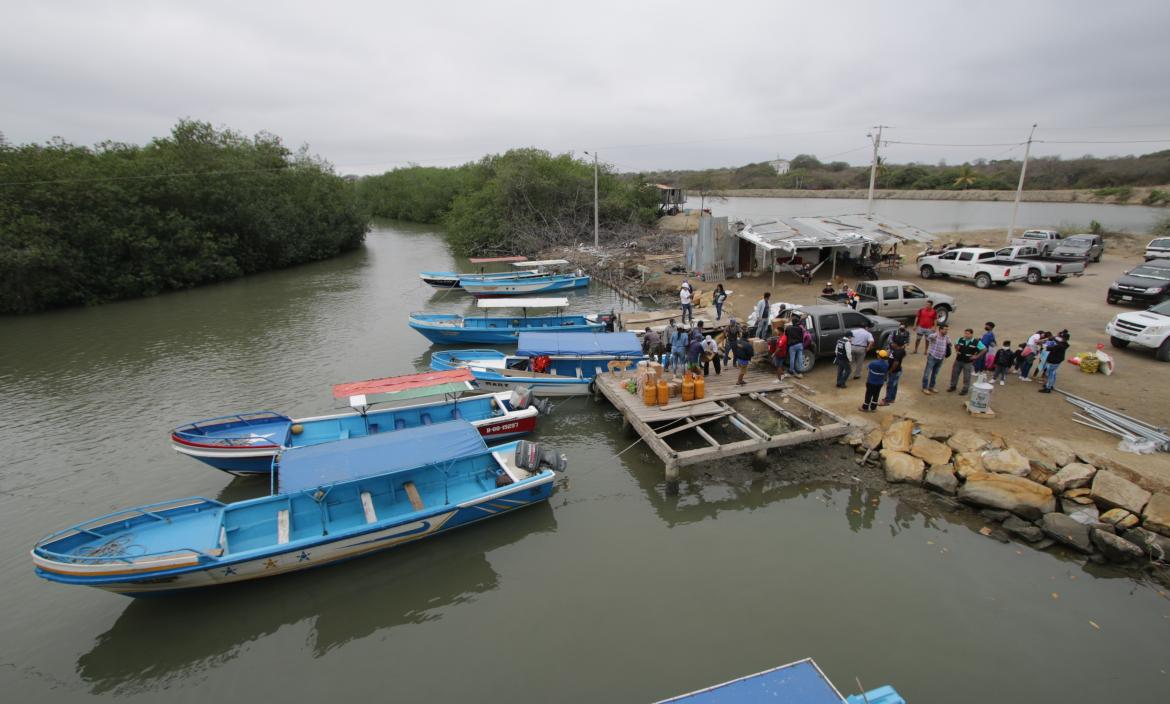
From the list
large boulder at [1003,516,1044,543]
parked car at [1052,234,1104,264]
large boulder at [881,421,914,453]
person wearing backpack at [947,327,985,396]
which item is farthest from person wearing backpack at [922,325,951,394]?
parked car at [1052,234,1104,264]

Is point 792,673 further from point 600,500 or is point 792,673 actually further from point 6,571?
point 6,571

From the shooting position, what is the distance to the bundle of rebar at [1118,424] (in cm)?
986

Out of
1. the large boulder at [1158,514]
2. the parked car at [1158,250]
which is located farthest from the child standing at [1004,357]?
the parked car at [1158,250]

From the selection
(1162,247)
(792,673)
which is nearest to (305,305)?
(792,673)

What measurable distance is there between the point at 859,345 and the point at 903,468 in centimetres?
380

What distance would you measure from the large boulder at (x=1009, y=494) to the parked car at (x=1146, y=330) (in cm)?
818

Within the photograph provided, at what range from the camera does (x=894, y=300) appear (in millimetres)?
17297

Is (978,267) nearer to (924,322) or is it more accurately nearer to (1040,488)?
(924,322)

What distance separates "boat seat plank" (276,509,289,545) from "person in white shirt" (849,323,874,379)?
12911 mm

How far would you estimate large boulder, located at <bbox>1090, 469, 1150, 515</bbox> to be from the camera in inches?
339

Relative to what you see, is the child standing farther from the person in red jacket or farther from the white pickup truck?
the white pickup truck

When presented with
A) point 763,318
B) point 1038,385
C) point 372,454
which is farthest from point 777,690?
point 763,318

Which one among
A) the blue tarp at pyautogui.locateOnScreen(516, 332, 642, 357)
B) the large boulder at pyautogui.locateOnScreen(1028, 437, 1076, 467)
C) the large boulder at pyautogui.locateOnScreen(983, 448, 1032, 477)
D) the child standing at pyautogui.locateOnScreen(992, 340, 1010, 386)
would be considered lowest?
the large boulder at pyautogui.locateOnScreen(983, 448, 1032, 477)

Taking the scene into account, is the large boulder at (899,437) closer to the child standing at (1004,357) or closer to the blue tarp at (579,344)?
the child standing at (1004,357)
